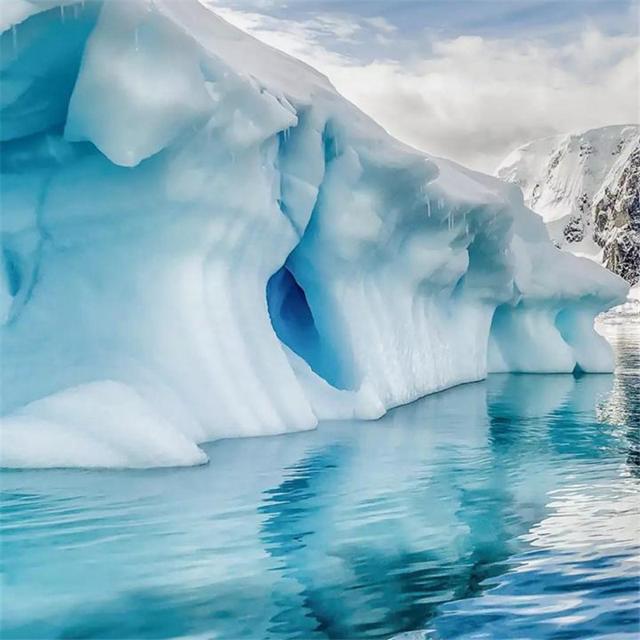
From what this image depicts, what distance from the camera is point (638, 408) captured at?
11578mm

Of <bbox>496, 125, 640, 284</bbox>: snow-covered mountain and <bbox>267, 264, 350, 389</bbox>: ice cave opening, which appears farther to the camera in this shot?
<bbox>496, 125, 640, 284</bbox>: snow-covered mountain

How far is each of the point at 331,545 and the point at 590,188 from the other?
5950 inches

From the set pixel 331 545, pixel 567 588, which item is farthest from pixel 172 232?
pixel 567 588

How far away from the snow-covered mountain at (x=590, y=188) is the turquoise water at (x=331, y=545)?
105m

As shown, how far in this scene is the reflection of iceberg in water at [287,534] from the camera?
3.88 metres

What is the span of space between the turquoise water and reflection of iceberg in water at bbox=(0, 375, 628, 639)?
0.01 metres

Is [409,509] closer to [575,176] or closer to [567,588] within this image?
[567,588]

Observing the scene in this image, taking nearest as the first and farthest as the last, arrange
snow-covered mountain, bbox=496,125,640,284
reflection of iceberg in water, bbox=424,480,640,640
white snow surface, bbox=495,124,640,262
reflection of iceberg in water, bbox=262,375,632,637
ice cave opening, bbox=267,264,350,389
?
1. reflection of iceberg in water, bbox=424,480,640,640
2. reflection of iceberg in water, bbox=262,375,632,637
3. ice cave opening, bbox=267,264,350,389
4. snow-covered mountain, bbox=496,125,640,284
5. white snow surface, bbox=495,124,640,262

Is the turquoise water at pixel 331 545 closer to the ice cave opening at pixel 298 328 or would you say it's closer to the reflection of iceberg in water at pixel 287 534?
the reflection of iceberg in water at pixel 287 534

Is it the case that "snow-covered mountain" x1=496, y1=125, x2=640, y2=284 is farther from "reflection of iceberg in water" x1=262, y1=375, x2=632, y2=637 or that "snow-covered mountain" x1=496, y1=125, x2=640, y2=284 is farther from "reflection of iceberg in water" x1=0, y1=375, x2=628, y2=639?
"reflection of iceberg in water" x1=0, y1=375, x2=628, y2=639

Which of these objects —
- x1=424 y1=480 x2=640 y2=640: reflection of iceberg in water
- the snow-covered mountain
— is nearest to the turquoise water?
x1=424 y1=480 x2=640 y2=640: reflection of iceberg in water

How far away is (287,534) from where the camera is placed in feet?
16.9

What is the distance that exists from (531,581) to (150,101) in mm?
5157

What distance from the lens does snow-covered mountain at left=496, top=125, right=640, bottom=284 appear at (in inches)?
4611
